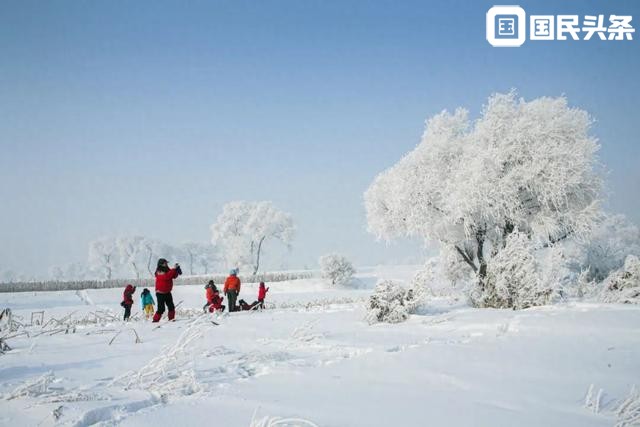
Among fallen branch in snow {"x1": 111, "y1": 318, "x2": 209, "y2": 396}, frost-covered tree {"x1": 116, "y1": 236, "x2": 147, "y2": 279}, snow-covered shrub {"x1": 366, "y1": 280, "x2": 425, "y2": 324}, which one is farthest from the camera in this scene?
frost-covered tree {"x1": 116, "y1": 236, "x2": 147, "y2": 279}

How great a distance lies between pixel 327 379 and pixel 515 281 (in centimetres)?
1029

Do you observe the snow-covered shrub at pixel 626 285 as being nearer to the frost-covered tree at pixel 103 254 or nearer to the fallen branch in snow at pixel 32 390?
the fallen branch in snow at pixel 32 390

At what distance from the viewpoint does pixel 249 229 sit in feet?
220

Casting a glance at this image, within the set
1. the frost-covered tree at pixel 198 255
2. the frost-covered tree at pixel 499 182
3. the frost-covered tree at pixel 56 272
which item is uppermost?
the frost-covered tree at pixel 499 182

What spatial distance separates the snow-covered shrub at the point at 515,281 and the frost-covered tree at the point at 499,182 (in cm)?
390

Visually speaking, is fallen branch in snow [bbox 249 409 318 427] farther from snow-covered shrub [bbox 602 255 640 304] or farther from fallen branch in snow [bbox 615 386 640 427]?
snow-covered shrub [bbox 602 255 640 304]

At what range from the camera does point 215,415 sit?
2.79m

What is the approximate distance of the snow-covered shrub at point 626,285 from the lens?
1322 centimetres

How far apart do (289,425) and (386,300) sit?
910 centimetres

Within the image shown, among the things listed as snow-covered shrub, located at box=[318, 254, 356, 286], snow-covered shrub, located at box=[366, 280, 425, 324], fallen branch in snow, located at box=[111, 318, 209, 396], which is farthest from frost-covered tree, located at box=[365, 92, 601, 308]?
snow-covered shrub, located at box=[318, 254, 356, 286]

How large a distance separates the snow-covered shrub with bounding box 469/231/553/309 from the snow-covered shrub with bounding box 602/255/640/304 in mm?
2990

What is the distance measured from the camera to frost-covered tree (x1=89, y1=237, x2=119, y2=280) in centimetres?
9850

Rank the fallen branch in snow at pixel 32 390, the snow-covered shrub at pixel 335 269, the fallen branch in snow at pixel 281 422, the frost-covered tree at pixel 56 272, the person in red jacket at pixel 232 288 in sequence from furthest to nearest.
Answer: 1. the frost-covered tree at pixel 56 272
2. the snow-covered shrub at pixel 335 269
3. the person in red jacket at pixel 232 288
4. the fallen branch in snow at pixel 32 390
5. the fallen branch in snow at pixel 281 422

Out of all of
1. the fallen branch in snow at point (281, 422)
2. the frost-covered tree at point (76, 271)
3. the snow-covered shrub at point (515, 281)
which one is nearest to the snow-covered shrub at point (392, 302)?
the snow-covered shrub at point (515, 281)
